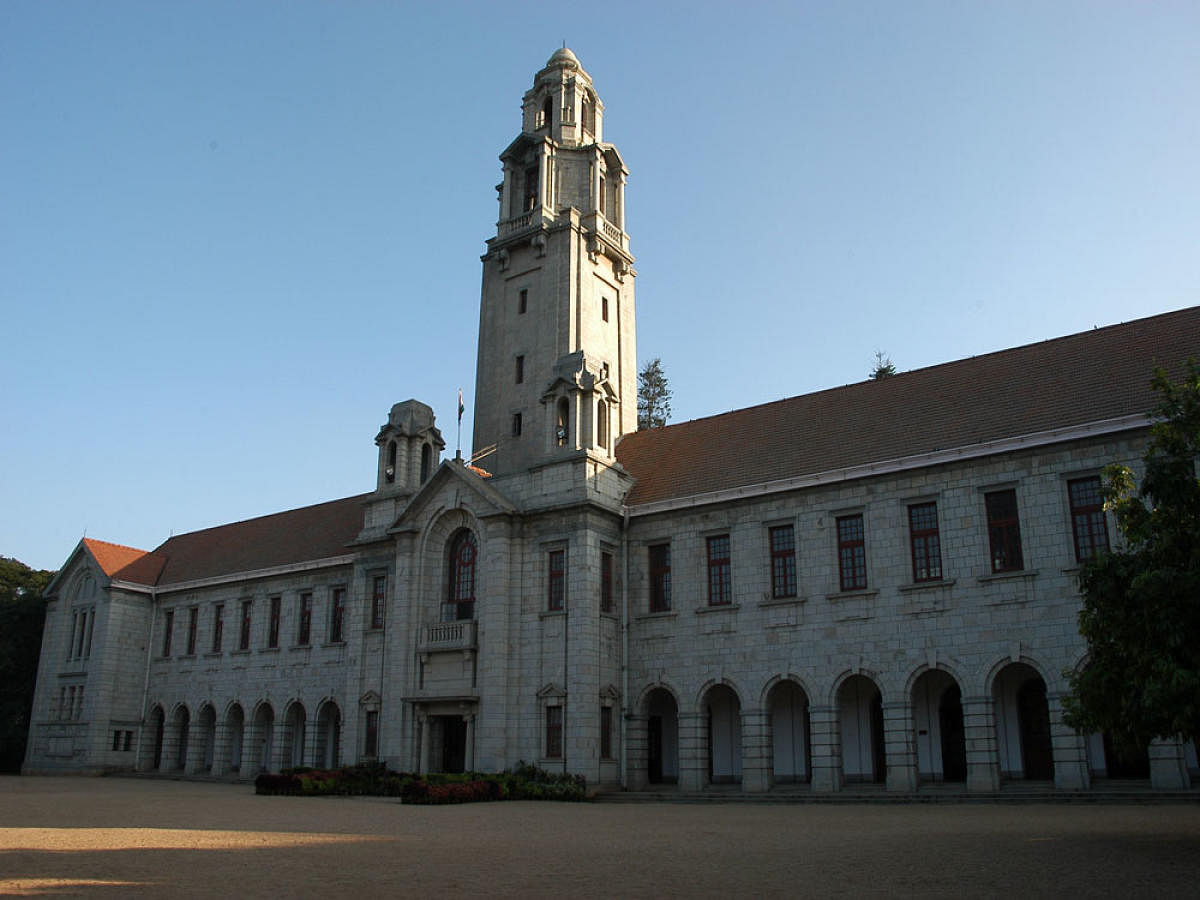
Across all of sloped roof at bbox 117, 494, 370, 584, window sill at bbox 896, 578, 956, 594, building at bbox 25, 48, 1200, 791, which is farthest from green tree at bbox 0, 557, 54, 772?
window sill at bbox 896, 578, 956, 594

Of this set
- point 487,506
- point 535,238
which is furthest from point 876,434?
point 535,238

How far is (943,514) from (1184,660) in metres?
14.4

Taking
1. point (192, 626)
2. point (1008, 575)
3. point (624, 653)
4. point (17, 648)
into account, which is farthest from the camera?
point (17, 648)

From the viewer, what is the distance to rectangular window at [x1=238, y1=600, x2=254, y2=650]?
149 feet

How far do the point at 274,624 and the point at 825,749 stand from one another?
2604cm

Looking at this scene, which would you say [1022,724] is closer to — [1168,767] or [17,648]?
[1168,767]

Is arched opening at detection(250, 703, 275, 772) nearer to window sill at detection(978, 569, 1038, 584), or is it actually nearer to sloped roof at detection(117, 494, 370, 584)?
sloped roof at detection(117, 494, 370, 584)

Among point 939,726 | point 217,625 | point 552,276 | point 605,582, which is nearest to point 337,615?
point 217,625

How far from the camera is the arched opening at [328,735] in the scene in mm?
41438

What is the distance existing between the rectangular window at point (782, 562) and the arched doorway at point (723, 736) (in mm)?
3739

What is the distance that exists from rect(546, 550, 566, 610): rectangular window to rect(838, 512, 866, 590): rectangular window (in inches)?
350

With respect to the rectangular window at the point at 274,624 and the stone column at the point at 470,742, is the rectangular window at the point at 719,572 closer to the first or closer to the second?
the stone column at the point at 470,742

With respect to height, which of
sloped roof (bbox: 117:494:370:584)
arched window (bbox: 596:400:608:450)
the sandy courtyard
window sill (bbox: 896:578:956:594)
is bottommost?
the sandy courtyard

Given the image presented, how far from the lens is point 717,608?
3145cm
